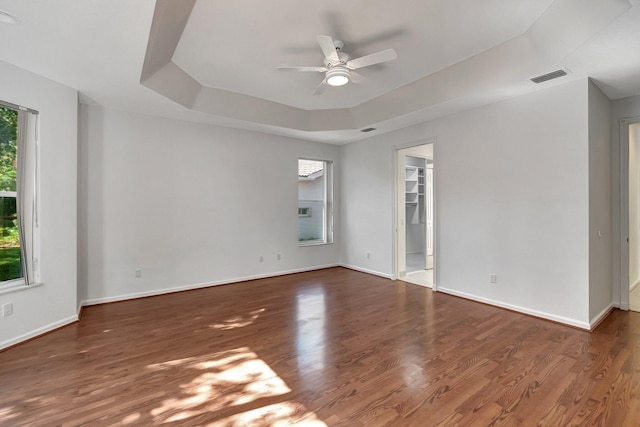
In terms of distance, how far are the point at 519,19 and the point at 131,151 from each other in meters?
4.92

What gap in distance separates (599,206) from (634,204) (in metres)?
1.45

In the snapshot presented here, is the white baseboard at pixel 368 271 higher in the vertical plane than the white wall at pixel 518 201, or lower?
lower

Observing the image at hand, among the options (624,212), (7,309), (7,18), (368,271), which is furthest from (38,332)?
(624,212)

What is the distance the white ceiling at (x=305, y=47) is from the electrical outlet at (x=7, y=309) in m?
2.33

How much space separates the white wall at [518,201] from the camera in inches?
128

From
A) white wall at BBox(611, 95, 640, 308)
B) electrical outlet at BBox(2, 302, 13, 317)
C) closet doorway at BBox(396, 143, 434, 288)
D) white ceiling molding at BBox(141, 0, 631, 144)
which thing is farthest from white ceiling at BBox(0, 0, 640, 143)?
electrical outlet at BBox(2, 302, 13, 317)

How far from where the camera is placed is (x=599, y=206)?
3.44 m

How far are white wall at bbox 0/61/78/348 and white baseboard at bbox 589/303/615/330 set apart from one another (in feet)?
19.1

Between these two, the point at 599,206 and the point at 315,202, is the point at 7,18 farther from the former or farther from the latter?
the point at 599,206

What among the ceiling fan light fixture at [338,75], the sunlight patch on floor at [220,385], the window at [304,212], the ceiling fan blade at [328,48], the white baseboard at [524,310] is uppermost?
the ceiling fan blade at [328,48]

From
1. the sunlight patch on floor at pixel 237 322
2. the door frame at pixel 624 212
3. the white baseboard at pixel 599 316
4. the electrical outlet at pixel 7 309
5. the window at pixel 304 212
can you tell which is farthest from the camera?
the window at pixel 304 212

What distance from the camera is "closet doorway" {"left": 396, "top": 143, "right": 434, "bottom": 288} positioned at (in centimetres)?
550

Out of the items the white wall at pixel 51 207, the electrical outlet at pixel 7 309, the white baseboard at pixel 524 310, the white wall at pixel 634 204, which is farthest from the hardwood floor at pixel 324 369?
the white wall at pixel 634 204

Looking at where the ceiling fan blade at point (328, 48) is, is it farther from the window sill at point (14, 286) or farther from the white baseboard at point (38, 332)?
the white baseboard at point (38, 332)
